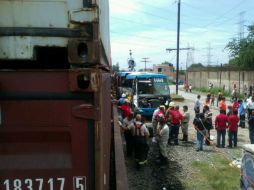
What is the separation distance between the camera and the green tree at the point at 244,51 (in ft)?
165

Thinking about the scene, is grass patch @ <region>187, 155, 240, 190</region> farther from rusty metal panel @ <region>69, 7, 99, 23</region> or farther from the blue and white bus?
rusty metal panel @ <region>69, 7, 99, 23</region>

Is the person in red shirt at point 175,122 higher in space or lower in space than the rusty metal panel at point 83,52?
lower

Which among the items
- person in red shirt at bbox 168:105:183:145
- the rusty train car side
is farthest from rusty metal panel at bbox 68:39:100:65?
person in red shirt at bbox 168:105:183:145

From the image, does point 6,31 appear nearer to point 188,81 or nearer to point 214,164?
point 214,164

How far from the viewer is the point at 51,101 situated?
8.61 ft

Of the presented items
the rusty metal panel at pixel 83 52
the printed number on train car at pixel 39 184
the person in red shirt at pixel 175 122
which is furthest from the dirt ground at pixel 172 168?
the rusty metal panel at pixel 83 52

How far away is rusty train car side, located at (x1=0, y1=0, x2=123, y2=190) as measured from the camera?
2617mm

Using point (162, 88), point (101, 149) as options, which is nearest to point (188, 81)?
point (162, 88)

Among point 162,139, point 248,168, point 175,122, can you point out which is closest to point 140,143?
point 162,139

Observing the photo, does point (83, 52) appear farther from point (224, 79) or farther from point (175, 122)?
point (224, 79)

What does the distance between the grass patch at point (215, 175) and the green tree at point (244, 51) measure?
119ft

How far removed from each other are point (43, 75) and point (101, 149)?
54 centimetres

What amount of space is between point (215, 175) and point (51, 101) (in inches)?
460

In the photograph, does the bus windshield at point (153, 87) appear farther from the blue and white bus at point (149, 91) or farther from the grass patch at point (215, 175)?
the grass patch at point (215, 175)
